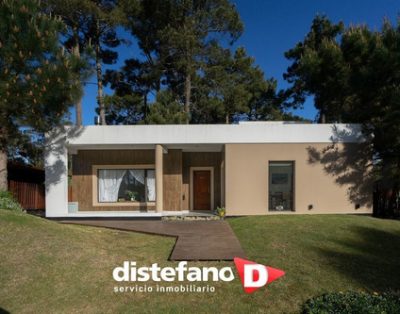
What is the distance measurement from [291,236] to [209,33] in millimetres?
15781

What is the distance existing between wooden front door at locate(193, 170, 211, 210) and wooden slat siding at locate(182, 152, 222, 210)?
303 mm

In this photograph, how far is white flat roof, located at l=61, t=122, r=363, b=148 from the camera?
1224 centimetres

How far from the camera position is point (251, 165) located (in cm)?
1222

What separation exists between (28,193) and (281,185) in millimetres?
12080

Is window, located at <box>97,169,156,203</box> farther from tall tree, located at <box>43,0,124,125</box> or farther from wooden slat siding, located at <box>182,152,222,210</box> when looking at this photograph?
tall tree, located at <box>43,0,124,125</box>

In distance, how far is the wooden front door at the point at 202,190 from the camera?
14.4 meters

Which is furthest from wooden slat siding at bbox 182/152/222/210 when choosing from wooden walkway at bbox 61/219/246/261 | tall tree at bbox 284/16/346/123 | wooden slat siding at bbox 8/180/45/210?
tall tree at bbox 284/16/346/123

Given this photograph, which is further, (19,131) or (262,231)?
(19,131)

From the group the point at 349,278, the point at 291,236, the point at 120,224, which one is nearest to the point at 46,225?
the point at 120,224

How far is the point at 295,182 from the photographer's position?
1219cm

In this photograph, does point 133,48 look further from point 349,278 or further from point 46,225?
point 349,278

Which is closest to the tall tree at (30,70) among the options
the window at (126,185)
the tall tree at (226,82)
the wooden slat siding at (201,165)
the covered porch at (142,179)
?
the covered porch at (142,179)

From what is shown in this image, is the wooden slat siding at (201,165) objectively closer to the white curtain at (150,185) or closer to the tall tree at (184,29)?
the white curtain at (150,185)

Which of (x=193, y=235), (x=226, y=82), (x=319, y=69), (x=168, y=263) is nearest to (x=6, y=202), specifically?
(x=193, y=235)
